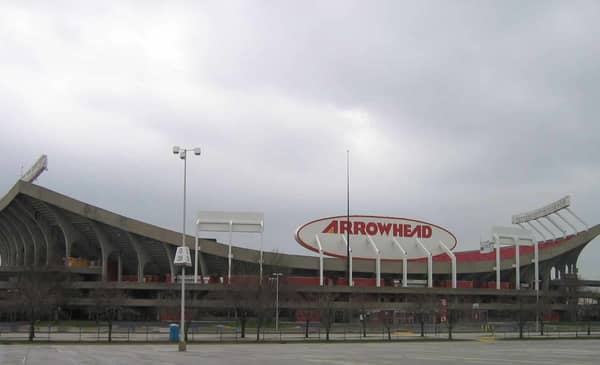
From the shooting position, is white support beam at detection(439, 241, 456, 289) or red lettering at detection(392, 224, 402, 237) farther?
red lettering at detection(392, 224, 402, 237)

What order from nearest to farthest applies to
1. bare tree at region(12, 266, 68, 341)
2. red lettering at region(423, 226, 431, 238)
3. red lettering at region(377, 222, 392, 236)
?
bare tree at region(12, 266, 68, 341)
red lettering at region(377, 222, 392, 236)
red lettering at region(423, 226, 431, 238)

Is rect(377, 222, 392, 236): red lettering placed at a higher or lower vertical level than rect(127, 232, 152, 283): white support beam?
higher

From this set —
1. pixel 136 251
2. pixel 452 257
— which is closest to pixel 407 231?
pixel 452 257

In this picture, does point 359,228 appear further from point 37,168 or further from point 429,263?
point 37,168

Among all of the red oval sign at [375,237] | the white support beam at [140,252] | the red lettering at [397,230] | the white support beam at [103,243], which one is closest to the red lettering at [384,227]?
the red oval sign at [375,237]

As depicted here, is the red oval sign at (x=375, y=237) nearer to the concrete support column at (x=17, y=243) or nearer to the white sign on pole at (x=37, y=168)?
the white sign on pole at (x=37, y=168)

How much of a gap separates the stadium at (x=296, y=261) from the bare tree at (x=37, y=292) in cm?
226

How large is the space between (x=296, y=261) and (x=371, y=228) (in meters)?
11.9

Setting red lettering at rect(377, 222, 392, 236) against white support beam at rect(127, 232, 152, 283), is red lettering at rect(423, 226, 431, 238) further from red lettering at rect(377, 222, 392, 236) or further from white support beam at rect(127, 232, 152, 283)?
white support beam at rect(127, 232, 152, 283)

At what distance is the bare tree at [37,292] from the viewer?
2459 inches

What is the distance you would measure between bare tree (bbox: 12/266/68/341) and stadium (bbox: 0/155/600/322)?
2.26 metres

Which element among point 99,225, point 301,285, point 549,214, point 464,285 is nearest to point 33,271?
point 99,225

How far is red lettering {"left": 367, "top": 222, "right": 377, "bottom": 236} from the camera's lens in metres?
102

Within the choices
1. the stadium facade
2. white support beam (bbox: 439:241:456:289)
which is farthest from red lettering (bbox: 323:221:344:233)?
white support beam (bbox: 439:241:456:289)
